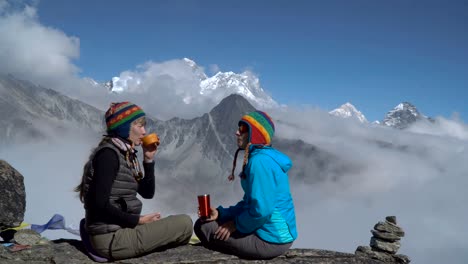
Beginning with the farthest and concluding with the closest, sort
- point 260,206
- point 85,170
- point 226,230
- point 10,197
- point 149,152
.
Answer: point 10,197 → point 149,152 → point 226,230 → point 85,170 → point 260,206

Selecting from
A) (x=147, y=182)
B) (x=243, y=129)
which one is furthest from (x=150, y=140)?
(x=243, y=129)

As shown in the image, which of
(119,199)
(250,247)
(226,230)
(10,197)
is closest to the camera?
(119,199)

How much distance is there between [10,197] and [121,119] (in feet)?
29.7

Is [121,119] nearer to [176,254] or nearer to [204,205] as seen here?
[204,205]

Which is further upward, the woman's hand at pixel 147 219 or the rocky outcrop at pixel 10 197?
the rocky outcrop at pixel 10 197

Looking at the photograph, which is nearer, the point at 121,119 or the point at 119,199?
the point at 119,199

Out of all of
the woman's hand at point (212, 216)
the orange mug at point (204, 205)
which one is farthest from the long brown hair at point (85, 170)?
the woman's hand at point (212, 216)

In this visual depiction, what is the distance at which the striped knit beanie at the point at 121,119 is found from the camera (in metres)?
9.59

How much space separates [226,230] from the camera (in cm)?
988

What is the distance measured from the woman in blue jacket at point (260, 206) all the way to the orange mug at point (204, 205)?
204mm

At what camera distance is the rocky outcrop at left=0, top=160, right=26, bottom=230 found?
1501 cm

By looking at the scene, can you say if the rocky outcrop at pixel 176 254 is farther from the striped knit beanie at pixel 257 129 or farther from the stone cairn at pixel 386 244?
the striped knit beanie at pixel 257 129

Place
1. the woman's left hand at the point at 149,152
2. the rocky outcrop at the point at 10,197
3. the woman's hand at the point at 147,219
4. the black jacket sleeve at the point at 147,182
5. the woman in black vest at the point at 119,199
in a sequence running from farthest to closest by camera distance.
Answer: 1. the rocky outcrop at the point at 10,197
2. the black jacket sleeve at the point at 147,182
3. the woman's left hand at the point at 149,152
4. the woman's hand at the point at 147,219
5. the woman in black vest at the point at 119,199

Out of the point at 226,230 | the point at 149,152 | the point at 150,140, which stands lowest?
the point at 226,230
